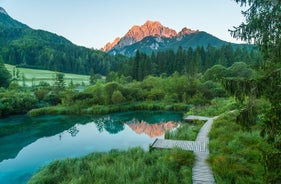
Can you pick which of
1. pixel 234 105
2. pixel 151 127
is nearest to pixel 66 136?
pixel 151 127

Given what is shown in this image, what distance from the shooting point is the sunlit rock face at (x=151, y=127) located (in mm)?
17109

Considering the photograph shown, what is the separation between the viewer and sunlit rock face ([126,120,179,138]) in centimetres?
1711

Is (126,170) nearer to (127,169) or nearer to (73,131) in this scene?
(127,169)

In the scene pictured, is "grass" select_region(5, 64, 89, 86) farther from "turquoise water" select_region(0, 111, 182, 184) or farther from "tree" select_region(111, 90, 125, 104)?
"turquoise water" select_region(0, 111, 182, 184)

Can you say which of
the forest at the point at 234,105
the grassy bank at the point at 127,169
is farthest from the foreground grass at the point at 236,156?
the grassy bank at the point at 127,169

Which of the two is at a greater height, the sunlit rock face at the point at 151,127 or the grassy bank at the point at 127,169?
the grassy bank at the point at 127,169

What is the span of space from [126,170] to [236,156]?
13.7ft

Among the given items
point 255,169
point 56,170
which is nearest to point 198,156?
point 255,169

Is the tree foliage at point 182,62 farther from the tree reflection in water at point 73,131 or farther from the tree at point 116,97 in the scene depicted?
the tree reflection in water at point 73,131

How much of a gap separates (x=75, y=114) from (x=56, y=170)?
17.0m

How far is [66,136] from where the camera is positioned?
17.3 m

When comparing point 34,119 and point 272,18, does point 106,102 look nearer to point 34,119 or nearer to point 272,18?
point 34,119

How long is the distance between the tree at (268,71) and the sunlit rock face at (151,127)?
12524 mm

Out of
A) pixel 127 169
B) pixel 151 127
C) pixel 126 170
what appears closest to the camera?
pixel 126 170
